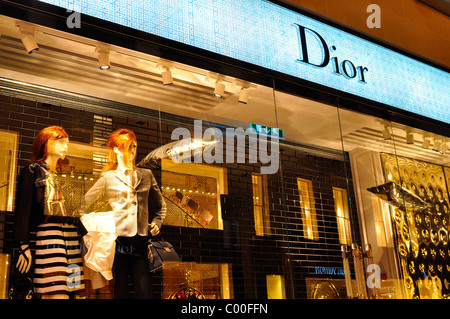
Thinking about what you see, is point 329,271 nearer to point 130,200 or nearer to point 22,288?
point 130,200

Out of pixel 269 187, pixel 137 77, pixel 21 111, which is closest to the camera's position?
pixel 21 111

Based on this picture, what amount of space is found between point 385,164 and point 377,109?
44 centimetres

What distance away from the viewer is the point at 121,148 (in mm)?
2965

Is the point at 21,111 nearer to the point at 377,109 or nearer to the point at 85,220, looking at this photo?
the point at 85,220

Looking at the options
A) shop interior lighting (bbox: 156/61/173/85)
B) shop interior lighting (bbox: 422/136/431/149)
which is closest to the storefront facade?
shop interior lighting (bbox: 156/61/173/85)

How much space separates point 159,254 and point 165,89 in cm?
95

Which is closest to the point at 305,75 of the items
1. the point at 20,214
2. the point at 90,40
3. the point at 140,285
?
the point at 90,40

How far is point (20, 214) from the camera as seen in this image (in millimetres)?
2580

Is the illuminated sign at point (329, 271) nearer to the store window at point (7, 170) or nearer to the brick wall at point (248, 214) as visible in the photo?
the brick wall at point (248, 214)

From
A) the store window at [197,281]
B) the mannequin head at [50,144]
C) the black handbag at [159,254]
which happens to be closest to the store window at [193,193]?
the black handbag at [159,254]

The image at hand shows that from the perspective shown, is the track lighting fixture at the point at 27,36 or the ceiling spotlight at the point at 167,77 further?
the ceiling spotlight at the point at 167,77

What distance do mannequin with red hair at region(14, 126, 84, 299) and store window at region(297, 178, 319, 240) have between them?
161 centimetres

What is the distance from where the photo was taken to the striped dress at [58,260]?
2566 mm

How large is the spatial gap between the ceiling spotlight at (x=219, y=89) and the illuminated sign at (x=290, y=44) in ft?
0.61
